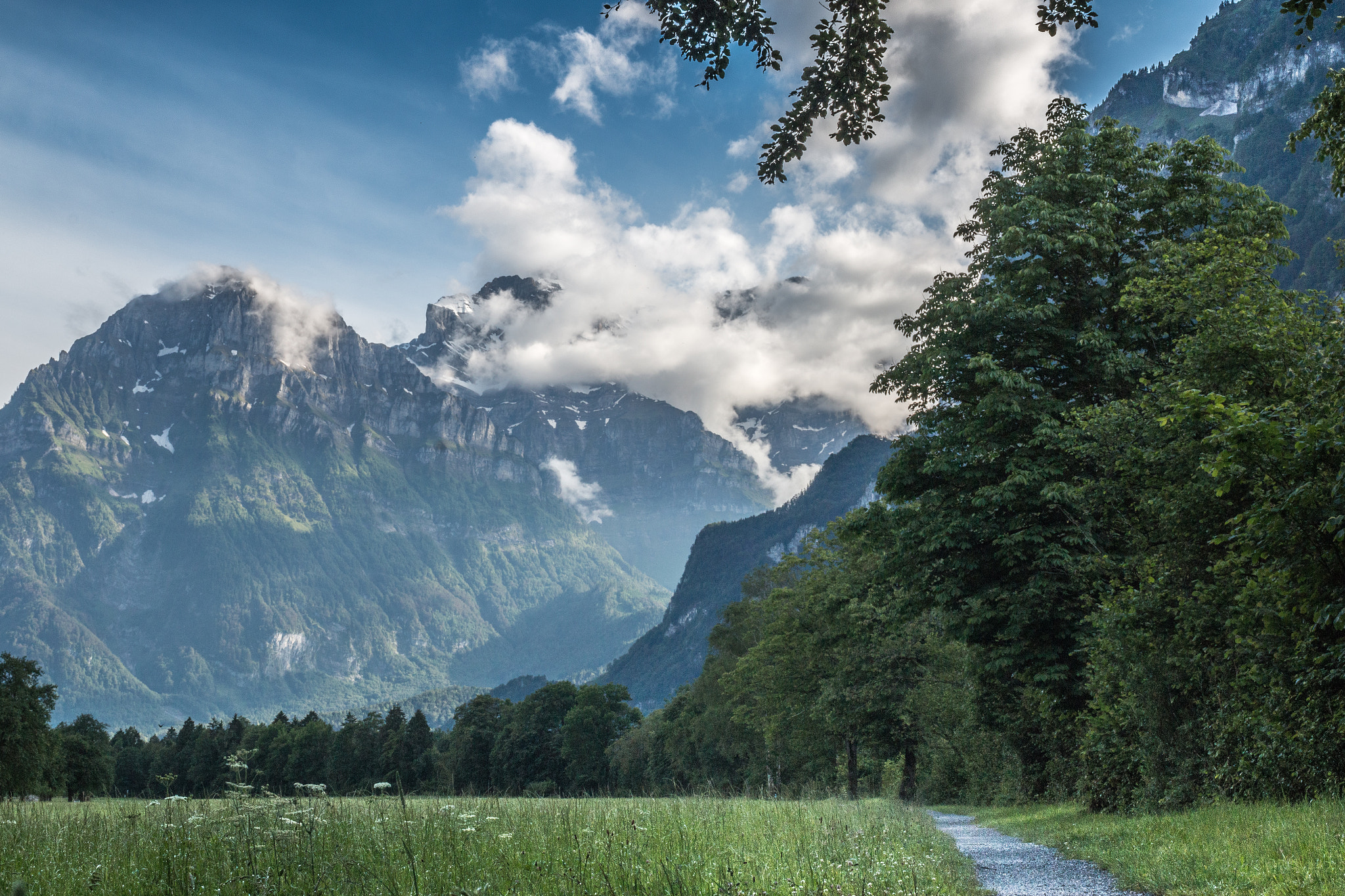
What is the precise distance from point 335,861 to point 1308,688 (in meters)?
13.0

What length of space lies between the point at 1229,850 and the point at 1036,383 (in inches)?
580

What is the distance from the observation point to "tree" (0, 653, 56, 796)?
145 ft

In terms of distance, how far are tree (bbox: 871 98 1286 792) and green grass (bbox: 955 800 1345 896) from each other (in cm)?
772

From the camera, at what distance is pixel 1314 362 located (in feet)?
39.1

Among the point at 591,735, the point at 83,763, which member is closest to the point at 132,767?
the point at 83,763

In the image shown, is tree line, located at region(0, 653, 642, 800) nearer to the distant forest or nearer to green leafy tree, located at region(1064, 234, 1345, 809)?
the distant forest

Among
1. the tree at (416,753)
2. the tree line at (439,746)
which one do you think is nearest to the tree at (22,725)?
the tree line at (439,746)

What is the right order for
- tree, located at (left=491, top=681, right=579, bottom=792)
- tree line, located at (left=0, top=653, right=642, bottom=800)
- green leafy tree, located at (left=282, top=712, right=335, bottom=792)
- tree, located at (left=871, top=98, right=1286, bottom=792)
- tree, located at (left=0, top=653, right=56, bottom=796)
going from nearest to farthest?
tree, located at (left=871, top=98, right=1286, bottom=792) → tree, located at (left=0, top=653, right=56, bottom=796) → tree line, located at (left=0, top=653, right=642, bottom=800) → green leafy tree, located at (left=282, top=712, right=335, bottom=792) → tree, located at (left=491, top=681, right=579, bottom=792)

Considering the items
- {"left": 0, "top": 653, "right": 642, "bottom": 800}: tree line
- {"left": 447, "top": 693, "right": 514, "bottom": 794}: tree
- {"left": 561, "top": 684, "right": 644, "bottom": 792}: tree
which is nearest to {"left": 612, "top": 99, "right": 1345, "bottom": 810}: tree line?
{"left": 561, "top": 684, "right": 644, "bottom": 792}: tree

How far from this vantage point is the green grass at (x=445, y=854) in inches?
258

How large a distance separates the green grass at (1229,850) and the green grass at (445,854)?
203 centimetres

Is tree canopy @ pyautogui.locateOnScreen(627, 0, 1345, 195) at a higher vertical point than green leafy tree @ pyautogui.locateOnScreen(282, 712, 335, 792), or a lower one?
higher

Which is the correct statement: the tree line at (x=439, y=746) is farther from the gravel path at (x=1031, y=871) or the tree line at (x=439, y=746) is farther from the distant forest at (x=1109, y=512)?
the gravel path at (x=1031, y=871)

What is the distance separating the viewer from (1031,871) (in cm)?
1126
